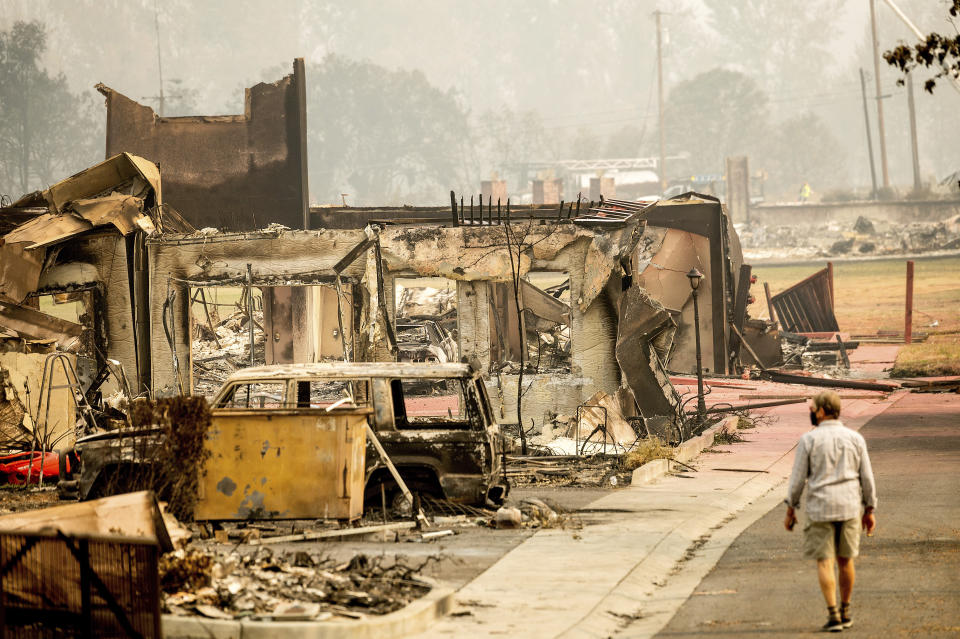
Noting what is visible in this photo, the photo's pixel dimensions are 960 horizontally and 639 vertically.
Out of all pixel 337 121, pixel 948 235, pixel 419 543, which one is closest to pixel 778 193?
pixel 337 121

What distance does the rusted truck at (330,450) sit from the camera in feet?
35.8

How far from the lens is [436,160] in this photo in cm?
12900

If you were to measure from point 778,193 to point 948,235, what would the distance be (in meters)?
55.2

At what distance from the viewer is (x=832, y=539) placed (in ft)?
26.1

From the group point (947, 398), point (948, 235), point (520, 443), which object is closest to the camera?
point (520, 443)

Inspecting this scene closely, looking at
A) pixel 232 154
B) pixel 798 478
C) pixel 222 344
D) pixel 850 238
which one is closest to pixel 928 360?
pixel 232 154

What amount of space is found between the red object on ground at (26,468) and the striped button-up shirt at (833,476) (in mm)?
10082

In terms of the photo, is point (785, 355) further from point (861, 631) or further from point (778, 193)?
point (778, 193)

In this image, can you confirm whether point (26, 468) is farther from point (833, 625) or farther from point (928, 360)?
point (928, 360)

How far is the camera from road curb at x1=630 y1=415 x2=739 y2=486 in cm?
1545

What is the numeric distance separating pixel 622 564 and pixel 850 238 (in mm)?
68316

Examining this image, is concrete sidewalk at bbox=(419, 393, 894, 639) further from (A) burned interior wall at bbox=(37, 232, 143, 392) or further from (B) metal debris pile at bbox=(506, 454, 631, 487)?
(A) burned interior wall at bbox=(37, 232, 143, 392)

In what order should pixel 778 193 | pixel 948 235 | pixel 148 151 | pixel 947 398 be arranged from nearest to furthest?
pixel 947 398 < pixel 148 151 < pixel 948 235 < pixel 778 193

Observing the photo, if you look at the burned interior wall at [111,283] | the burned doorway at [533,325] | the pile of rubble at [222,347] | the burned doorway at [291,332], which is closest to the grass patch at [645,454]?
the burned doorway at [533,325]
